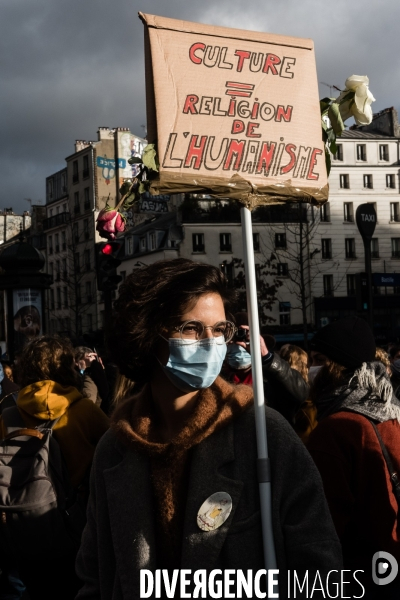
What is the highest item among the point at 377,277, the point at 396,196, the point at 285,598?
the point at 396,196

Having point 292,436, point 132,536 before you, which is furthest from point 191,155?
point 132,536

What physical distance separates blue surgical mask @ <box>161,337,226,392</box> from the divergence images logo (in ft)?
4.11

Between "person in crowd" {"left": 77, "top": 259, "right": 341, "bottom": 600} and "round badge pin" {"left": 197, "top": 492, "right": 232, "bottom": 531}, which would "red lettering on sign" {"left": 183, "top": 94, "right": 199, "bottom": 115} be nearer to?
"person in crowd" {"left": 77, "top": 259, "right": 341, "bottom": 600}

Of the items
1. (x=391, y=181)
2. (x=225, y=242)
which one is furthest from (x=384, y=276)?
(x=391, y=181)

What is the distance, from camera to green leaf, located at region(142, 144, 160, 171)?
9.37ft

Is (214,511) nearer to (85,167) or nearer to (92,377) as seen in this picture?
(92,377)

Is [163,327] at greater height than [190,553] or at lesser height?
greater

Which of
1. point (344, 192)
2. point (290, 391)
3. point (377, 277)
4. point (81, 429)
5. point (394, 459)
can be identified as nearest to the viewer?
point (394, 459)

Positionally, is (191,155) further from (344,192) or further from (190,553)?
(344,192)

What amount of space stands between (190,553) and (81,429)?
2600 millimetres

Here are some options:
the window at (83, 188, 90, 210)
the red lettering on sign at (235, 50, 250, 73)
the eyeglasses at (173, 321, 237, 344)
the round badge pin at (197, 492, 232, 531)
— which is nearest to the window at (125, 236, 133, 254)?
the window at (83, 188, 90, 210)

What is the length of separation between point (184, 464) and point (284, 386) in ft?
6.52

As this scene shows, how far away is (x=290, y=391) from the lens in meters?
4.51

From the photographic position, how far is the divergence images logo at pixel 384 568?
3.27m
